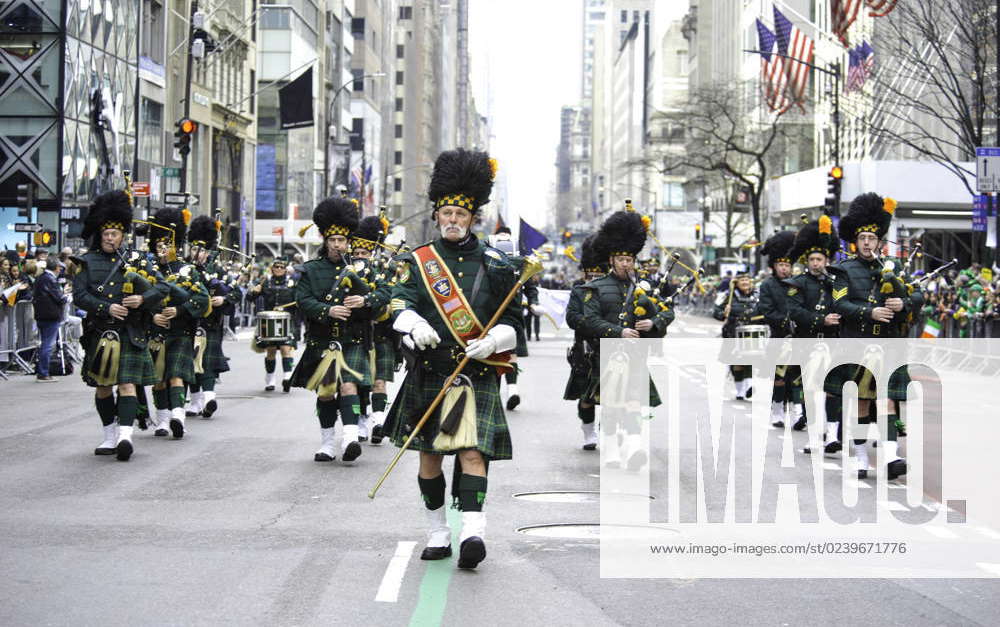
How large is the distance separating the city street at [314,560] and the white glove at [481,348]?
1157mm

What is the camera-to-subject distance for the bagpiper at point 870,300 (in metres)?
11.5

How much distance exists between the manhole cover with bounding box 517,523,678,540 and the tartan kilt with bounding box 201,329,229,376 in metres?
7.77

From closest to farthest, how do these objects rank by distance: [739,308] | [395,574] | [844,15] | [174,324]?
[395,574]
[174,324]
[739,308]
[844,15]

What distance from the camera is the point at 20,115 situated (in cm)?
3959

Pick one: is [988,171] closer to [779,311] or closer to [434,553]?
[779,311]

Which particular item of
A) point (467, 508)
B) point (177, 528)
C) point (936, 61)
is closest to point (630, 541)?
point (467, 508)

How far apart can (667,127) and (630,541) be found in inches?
4134

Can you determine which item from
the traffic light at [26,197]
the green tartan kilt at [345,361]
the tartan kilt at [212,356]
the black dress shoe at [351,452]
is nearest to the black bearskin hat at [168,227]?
the tartan kilt at [212,356]

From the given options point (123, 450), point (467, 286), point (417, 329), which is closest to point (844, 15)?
point (123, 450)

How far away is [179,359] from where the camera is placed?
44.9ft

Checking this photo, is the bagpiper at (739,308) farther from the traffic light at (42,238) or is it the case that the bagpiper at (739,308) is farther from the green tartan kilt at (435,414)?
the traffic light at (42,238)

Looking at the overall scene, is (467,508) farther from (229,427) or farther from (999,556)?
(229,427)

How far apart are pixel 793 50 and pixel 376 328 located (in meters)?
38.9

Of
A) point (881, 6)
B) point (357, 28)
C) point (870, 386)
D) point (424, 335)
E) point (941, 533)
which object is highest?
point (357, 28)
